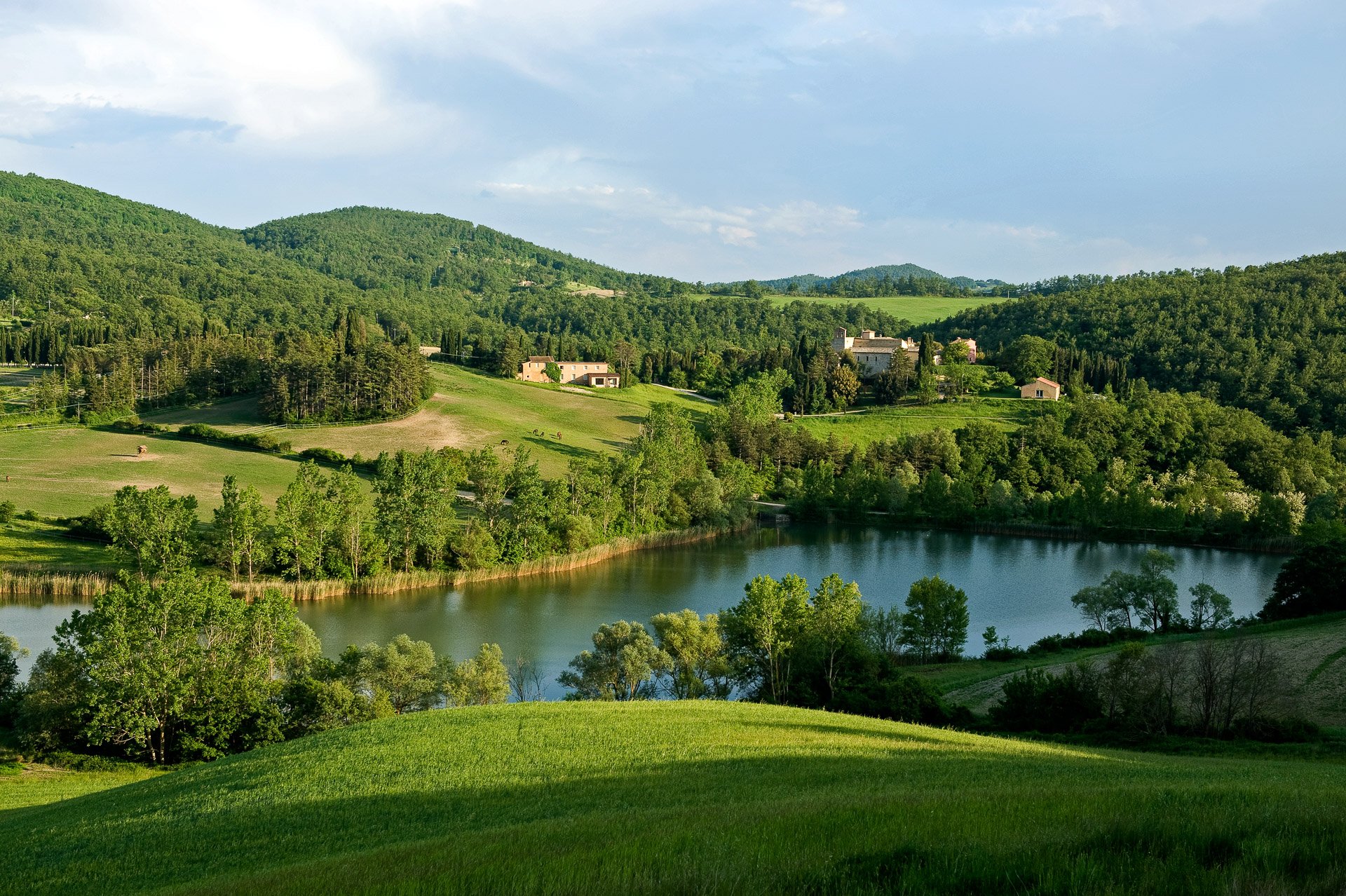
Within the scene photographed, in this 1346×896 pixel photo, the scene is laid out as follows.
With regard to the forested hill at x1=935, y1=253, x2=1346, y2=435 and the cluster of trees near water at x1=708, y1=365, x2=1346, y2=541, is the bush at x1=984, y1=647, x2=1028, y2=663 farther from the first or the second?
the forested hill at x1=935, y1=253, x2=1346, y2=435

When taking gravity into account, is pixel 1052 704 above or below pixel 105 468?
below

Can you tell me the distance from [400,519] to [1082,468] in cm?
6870

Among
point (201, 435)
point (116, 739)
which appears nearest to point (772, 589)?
point (116, 739)

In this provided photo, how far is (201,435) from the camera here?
83.2m

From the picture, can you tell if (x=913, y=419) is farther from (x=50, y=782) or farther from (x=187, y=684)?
(x=50, y=782)

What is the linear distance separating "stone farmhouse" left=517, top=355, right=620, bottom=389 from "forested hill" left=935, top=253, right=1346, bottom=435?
194ft

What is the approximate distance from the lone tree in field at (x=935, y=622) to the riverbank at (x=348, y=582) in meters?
25.3

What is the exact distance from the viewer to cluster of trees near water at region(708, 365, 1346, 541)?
252 ft

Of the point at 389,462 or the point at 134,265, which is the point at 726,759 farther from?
the point at 134,265

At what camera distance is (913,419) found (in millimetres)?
109688

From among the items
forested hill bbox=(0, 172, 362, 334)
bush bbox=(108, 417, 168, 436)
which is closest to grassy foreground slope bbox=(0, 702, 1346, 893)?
bush bbox=(108, 417, 168, 436)

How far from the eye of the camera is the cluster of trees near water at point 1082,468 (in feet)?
252

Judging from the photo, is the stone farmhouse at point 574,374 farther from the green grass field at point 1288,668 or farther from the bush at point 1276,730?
the bush at point 1276,730

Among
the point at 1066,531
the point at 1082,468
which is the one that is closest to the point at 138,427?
the point at 1066,531
